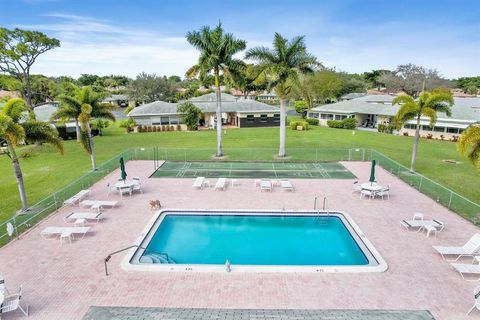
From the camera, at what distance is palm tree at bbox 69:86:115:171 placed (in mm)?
23453

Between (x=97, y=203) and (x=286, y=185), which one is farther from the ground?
(x=286, y=185)

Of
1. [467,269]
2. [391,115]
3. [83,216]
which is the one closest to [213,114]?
[391,115]

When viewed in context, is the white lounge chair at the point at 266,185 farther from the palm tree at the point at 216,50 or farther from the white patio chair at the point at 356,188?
the palm tree at the point at 216,50

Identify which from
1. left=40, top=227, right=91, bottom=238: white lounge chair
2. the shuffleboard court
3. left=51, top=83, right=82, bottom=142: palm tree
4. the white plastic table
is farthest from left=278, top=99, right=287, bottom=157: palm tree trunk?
left=40, top=227, right=91, bottom=238: white lounge chair

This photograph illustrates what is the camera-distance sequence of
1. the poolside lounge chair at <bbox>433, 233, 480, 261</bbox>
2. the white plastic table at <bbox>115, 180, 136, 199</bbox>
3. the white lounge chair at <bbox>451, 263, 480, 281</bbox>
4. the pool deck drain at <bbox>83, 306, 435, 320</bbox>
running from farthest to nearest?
the white plastic table at <bbox>115, 180, 136, 199</bbox> → the poolside lounge chair at <bbox>433, 233, 480, 261</bbox> → the white lounge chair at <bbox>451, 263, 480, 281</bbox> → the pool deck drain at <bbox>83, 306, 435, 320</bbox>

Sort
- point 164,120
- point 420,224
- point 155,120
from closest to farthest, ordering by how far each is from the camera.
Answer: point 420,224 < point 155,120 < point 164,120

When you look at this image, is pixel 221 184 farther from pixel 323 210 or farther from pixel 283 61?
pixel 283 61

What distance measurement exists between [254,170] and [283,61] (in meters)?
9.54

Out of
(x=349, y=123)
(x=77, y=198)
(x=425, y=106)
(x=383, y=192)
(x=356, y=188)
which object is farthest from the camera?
(x=349, y=123)

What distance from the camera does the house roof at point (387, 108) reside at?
3953cm

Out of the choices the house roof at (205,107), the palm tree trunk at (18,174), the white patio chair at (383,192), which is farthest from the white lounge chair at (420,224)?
the house roof at (205,107)

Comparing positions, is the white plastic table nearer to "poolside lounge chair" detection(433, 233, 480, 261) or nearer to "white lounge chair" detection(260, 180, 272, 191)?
"white lounge chair" detection(260, 180, 272, 191)

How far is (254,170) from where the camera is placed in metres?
24.9

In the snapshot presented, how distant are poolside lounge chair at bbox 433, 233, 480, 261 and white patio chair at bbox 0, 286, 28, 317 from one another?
1466cm
